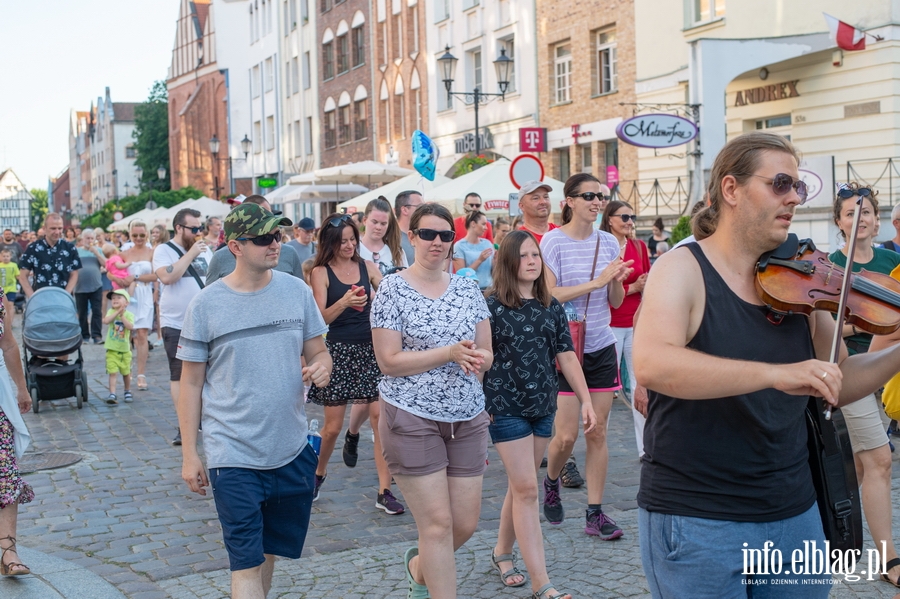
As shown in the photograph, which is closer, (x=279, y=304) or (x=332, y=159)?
(x=279, y=304)

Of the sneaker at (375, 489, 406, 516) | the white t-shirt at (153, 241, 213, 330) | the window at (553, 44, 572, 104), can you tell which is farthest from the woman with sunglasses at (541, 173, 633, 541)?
the window at (553, 44, 572, 104)

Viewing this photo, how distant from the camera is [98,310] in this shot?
1838 centimetres

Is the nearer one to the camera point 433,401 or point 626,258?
point 433,401

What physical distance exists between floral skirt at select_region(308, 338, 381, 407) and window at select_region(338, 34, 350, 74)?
121 feet

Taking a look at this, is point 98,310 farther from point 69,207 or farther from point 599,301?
point 69,207

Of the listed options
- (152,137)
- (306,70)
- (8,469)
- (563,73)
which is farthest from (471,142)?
(152,137)

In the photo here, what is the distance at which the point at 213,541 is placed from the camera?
5.93 metres

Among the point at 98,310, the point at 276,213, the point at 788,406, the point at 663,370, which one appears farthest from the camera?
the point at 98,310

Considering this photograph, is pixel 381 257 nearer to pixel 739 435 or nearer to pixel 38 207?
pixel 739 435

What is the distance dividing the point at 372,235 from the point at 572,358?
275 cm

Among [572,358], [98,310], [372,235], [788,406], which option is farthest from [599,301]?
[98,310]

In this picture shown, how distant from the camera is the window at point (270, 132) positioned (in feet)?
173

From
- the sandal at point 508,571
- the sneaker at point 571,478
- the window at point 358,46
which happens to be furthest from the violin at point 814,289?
the window at point 358,46

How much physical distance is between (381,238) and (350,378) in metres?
1.35
